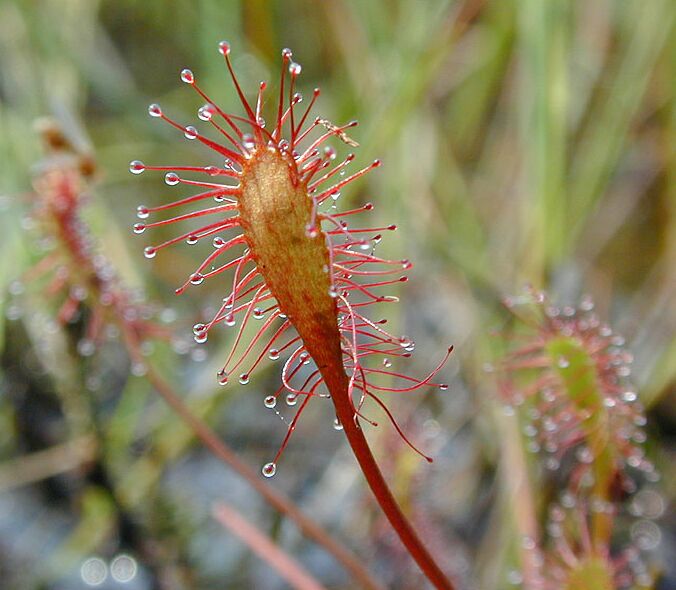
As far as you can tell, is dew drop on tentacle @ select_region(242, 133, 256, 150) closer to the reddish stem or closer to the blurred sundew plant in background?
the reddish stem

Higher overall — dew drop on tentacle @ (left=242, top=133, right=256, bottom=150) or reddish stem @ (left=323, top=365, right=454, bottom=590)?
dew drop on tentacle @ (left=242, top=133, right=256, bottom=150)

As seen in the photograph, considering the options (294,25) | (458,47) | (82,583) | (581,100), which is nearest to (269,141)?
(82,583)

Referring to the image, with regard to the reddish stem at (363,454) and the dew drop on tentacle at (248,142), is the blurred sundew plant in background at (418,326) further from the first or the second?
the dew drop on tentacle at (248,142)

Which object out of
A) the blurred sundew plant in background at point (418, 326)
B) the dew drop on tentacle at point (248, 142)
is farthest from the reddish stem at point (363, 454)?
the blurred sundew plant in background at point (418, 326)

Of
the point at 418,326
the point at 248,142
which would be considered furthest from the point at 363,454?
the point at 418,326

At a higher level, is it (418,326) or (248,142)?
(248,142)

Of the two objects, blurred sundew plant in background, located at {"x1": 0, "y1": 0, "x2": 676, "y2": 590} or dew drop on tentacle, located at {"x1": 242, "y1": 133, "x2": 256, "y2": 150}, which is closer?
dew drop on tentacle, located at {"x1": 242, "y1": 133, "x2": 256, "y2": 150}

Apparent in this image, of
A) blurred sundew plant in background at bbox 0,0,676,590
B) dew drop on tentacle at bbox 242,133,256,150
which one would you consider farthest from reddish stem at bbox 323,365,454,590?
blurred sundew plant in background at bbox 0,0,676,590

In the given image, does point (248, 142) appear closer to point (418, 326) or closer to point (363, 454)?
point (363, 454)
